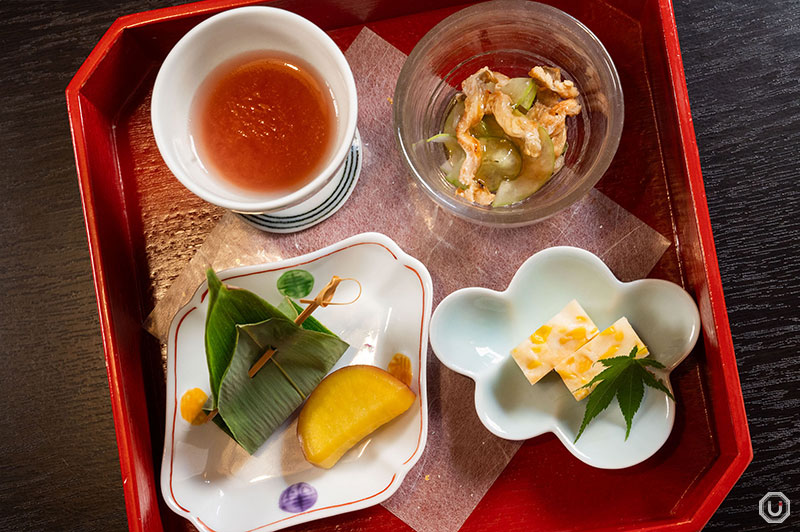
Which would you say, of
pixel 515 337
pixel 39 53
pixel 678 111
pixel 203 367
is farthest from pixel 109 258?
pixel 678 111

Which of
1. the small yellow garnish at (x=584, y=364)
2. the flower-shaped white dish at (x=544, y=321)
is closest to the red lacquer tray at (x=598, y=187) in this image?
the flower-shaped white dish at (x=544, y=321)

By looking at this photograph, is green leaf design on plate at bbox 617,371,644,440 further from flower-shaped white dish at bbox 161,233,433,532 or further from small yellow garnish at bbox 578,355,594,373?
flower-shaped white dish at bbox 161,233,433,532

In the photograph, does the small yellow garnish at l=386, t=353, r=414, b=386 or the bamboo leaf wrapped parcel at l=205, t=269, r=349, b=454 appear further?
the small yellow garnish at l=386, t=353, r=414, b=386

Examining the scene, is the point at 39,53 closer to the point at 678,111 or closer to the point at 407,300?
the point at 407,300

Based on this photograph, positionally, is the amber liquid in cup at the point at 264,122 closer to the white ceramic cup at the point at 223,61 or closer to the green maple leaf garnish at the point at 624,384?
the white ceramic cup at the point at 223,61

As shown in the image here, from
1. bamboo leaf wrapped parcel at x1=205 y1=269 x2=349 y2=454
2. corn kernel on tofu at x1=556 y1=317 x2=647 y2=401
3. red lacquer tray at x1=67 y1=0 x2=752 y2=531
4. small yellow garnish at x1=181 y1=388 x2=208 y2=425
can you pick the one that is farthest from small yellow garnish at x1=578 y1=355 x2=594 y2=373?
small yellow garnish at x1=181 y1=388 x2=208 y2=425

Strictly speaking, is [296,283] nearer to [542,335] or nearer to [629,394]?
[542,335]
